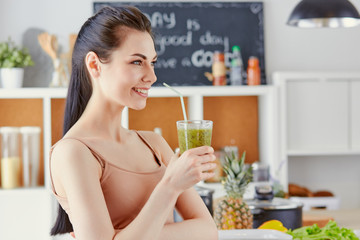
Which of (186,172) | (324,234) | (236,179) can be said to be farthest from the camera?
(236,179)

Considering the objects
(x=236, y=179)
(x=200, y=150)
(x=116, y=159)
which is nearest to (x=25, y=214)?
(x=236, y=179)

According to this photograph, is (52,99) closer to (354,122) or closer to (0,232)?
(0,232)

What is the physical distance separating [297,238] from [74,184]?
949 mm

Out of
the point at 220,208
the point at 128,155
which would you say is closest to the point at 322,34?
the point at 220,208

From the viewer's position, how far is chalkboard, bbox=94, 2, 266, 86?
13.6ft

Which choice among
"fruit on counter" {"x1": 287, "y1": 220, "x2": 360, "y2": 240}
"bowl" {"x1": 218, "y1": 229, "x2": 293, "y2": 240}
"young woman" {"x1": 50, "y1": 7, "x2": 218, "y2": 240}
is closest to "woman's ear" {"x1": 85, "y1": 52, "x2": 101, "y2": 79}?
"young woman" {"x1": 50, "y1": 7, "x2": 218, "y2": 240}

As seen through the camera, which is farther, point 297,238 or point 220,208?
point 220,208

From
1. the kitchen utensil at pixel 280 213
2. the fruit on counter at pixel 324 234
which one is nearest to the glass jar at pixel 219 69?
the kitchen utensil at pixel 280 213

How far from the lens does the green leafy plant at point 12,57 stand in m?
3.84

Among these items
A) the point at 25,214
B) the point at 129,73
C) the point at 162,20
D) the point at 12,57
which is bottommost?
the point at 25,214

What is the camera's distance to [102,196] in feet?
3.67

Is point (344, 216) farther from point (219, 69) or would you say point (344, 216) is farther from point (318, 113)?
point (219, 69)

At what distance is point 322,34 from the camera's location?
14.5 ft

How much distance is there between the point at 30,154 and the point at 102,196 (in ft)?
9.57
